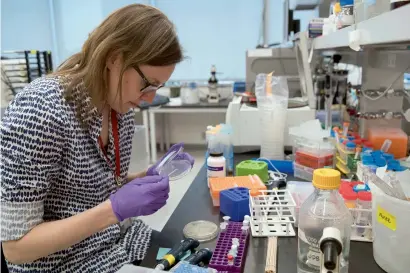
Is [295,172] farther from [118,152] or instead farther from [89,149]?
[89,149]

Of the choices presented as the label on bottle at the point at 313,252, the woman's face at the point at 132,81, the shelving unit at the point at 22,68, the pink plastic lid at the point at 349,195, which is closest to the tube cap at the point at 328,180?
the label on bottle at the point at 313,252

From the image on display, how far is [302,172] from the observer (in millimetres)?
1516

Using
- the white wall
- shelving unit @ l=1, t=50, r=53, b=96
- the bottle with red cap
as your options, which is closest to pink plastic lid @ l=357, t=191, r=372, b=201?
the bottle with red cap

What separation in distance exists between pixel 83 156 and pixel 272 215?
1.92ft

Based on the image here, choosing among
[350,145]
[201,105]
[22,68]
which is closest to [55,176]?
[350,145]

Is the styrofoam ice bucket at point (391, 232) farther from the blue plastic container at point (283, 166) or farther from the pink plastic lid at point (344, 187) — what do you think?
the blue plastic container at point (283, 166)

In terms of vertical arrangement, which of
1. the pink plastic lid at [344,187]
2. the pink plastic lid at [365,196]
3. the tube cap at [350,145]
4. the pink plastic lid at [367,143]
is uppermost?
the tube cap at [350,145]

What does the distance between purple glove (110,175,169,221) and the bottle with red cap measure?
549mm

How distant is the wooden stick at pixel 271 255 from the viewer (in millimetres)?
852

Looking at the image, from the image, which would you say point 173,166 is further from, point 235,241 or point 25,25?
point 25,25

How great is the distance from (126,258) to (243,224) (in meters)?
0.36

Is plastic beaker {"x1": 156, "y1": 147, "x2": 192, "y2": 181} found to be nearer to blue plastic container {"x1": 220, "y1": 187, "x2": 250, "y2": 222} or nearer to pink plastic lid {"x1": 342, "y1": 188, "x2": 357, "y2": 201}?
blue plastic container {"x1": 220, "y1": 187, "x2": 250, "y2": 222}

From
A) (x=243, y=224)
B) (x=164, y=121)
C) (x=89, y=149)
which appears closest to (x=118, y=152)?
(x=89, y=149)

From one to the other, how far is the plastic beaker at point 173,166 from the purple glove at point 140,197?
20 centimetres
